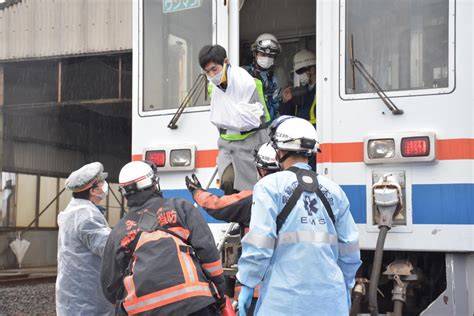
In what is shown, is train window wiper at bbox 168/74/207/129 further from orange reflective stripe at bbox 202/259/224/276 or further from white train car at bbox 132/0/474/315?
orange reflective stripe at bbox 202/259/224/276

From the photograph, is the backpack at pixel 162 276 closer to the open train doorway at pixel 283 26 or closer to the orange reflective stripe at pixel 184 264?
the orange reflective stripe at pixel 184 264

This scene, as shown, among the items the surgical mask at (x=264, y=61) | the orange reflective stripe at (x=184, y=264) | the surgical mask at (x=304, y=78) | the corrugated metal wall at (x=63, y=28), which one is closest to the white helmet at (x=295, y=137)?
the orange reflective stripe at (x=184, y=264)

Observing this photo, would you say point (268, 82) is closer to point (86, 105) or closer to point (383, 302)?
point (383, 302)

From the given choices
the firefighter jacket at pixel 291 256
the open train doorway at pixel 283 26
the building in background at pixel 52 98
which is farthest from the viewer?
the building in background at pixel 52 98

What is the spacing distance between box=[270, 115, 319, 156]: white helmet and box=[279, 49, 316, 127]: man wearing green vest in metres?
2.52

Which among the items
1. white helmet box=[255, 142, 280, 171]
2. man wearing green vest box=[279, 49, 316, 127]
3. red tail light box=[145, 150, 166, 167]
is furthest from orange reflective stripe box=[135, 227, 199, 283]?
man wearing green vest box=[279, 49, 316, 127]

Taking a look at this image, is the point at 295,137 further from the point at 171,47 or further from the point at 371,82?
the point at 171,47

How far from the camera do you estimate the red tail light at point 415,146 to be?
14.4ft

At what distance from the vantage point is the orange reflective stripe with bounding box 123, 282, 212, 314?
384 cm

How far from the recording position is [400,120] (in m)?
4.53

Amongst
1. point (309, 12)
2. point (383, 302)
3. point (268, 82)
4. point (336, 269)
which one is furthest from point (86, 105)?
point (336, 269)

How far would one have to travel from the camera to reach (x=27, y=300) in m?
10.8

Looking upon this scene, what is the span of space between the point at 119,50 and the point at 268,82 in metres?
9.93

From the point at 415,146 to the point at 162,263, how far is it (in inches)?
67.5
